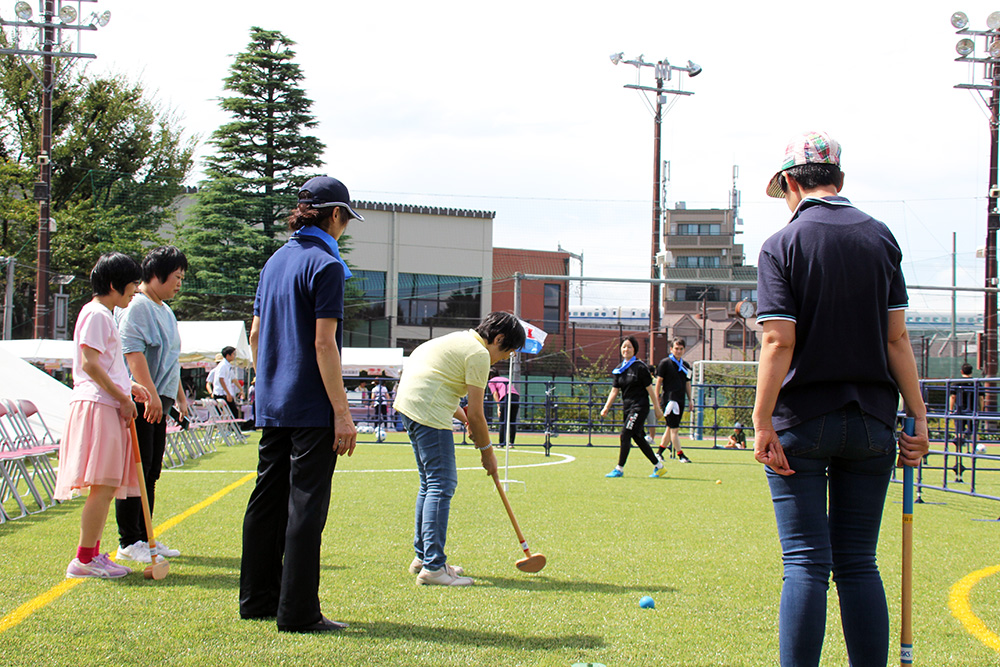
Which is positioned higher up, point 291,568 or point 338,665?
point 291,568

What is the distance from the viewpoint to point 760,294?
2910mm

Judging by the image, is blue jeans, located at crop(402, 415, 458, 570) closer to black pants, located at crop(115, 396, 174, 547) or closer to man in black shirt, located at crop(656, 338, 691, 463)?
black pants, located at crop(115, 396, 174, 547)

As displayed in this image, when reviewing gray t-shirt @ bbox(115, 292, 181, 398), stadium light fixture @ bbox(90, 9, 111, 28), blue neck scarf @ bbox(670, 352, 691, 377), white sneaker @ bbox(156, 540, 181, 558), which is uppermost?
stadium light fixture @ bbox(90, 9, 111, 28)

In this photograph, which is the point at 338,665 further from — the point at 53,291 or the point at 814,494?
the point at 53,291

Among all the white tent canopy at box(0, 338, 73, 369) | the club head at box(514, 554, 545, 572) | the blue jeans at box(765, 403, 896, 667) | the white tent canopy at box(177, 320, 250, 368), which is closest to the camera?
the blue jeans at box(765, 403, 896, 667)

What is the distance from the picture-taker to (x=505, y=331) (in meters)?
5.07

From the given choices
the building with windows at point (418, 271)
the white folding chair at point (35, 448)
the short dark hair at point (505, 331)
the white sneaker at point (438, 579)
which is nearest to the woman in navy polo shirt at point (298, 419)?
the white sneaker at point (438, 579)

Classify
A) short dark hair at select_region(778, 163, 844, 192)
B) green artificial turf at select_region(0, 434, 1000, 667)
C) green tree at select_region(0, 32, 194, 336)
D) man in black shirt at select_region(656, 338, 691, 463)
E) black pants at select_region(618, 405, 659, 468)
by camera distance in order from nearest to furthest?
short dark hair at select_region(778, 163, 844, 192)
green artificial turf at select_region(0, 434, 1000, 667)
black pants at select_region(618, 405, 659, 468)
man in black shirt at select_region(656, 338, 691, 463)
green tree at select_region(0, 32, 194, 336)

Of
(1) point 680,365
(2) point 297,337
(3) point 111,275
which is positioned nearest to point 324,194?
(2) point 297,337

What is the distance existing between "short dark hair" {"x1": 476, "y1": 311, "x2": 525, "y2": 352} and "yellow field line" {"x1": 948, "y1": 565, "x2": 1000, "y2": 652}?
2641mm

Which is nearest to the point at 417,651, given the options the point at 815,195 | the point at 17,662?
the point at 17,662

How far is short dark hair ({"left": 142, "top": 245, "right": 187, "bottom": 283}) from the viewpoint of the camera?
17.2ft

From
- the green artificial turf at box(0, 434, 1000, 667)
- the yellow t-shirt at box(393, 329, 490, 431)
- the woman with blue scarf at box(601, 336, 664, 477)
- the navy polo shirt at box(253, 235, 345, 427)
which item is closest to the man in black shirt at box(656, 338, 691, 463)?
the woman with blue scarf at box(601, 336, 664, 477)

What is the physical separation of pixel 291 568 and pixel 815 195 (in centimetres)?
252
